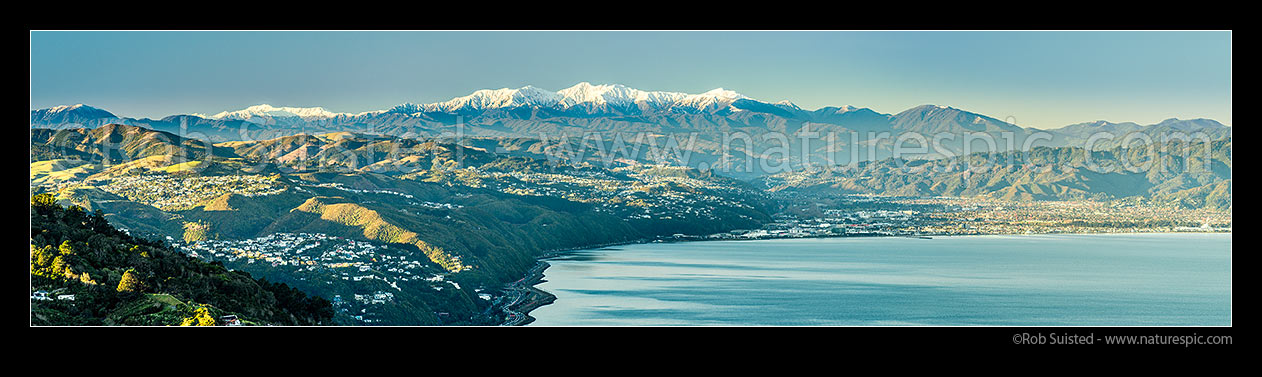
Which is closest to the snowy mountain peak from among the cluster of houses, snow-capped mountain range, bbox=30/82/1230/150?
snow-capped mountain range, bbox=30/82/1230/150

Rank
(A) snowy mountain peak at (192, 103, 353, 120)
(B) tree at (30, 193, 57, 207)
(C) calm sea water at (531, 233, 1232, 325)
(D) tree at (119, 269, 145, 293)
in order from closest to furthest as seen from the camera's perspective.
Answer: (D) tree at (119, 269, 145, 293)
(B) tree at (30, 193, 57, 207)
(C) calm sea water at (531, 233, 1232, 325)
(A) snowy mountain peak at (192, 103, 353, 120)

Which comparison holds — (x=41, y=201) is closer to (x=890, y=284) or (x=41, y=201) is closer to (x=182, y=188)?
(x=890, y=284)

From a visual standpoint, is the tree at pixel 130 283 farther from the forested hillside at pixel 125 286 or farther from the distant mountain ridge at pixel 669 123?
the distant mountain ridge at pixel 669 123

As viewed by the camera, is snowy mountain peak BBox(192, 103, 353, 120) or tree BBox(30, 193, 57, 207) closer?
tree BBox(30, 193, 57, 207)

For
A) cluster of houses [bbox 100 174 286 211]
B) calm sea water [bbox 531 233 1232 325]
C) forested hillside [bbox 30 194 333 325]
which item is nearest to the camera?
forested hillside [bbox 30 194 333 325]

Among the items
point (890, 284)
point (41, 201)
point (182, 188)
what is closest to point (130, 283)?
point (41, 201)

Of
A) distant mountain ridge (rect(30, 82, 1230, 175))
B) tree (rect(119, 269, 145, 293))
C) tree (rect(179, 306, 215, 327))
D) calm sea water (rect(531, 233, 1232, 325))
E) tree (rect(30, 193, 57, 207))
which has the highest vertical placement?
distant mountain ridge (rect(30, 82, 1230, 175))

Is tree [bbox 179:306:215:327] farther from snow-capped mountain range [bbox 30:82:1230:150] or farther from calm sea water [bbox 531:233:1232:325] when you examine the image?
snow-capped mountain range [bbox 30:82:1230:150]

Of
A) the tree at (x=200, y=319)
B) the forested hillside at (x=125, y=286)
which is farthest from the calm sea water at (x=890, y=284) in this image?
the tree at (x=200, y=319)
